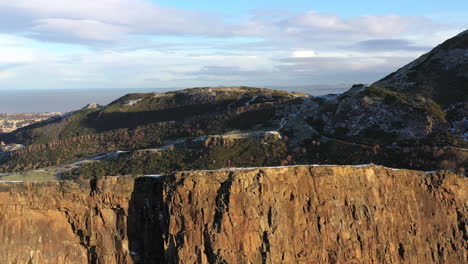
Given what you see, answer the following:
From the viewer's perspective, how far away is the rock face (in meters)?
21.6

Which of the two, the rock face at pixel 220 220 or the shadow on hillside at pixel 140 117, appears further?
the shadow on hillside at pixel 140 117

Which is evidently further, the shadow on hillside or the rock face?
the shadow on hillside

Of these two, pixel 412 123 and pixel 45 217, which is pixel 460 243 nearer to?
pixel 412 123

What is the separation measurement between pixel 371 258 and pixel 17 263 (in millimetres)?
22800

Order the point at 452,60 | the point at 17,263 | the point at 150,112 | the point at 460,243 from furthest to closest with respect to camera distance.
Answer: the point at 150,112, the point at 452,60, the point at 460,243, the point at 17,263

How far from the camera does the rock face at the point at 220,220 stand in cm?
2159

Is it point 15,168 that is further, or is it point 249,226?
point 15,168

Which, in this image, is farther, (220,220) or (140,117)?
(140,117)

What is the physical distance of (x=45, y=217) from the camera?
22.1 metres

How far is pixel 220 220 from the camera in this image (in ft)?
70.8

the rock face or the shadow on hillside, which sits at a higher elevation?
the shadow on hillside

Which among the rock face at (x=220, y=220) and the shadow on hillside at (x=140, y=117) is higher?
the shadow on hillside at (x=140, y=117)

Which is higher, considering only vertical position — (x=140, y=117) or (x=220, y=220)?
(x=140, y=117)

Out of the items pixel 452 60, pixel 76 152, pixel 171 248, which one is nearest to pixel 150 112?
pixel 76 152
